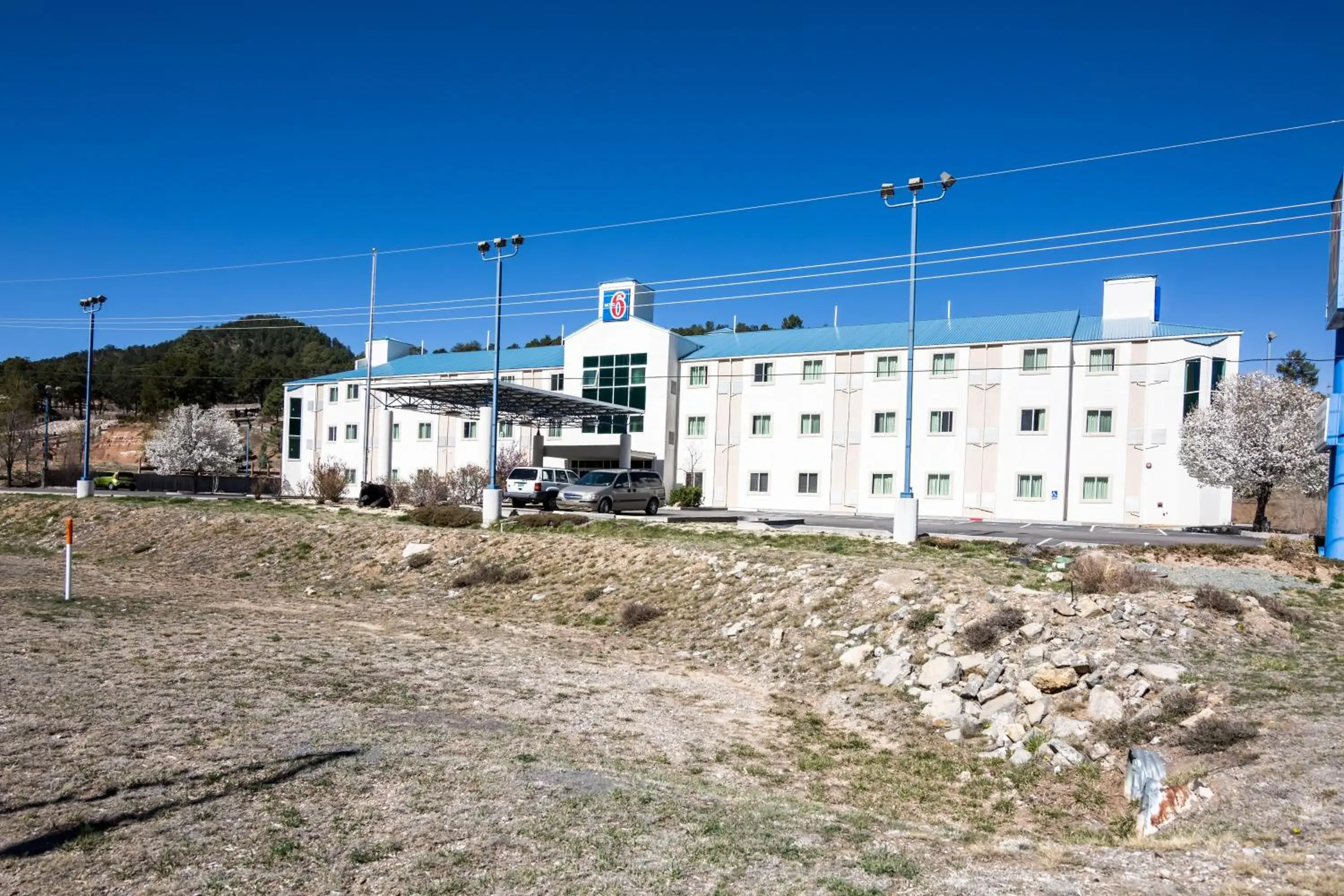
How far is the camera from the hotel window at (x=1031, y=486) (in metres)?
43.0

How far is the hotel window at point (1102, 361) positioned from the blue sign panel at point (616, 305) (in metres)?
26.6

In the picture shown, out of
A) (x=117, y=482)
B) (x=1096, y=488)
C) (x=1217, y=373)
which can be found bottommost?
(x=117, y=482)

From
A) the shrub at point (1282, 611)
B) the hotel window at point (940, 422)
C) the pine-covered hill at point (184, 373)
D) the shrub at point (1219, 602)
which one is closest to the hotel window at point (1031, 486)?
the hotel window at point (940, 422)

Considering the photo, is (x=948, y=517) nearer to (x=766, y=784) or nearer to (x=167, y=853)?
(x=766, y=784)

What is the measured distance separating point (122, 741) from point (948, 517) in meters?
39.9

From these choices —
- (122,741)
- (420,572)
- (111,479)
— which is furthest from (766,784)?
(111,479)

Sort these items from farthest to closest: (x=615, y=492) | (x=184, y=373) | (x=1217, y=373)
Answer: (x=184, y=373) → (x=1217, y=373) → (x=615, y=492)

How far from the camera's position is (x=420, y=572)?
81.0 ft

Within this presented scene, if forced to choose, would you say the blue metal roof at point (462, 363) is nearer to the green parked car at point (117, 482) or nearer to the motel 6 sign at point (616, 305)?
the motel 6 sign at point (616, 305)

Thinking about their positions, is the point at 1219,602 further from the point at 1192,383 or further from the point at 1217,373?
the point at 1217,373

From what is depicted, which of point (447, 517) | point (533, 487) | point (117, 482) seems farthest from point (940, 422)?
point (117, 482)

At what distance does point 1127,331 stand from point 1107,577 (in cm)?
3147

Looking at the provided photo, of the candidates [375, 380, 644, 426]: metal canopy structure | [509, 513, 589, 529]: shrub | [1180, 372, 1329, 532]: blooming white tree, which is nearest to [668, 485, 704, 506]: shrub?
[375, 380, 644, 426]: metal canopy structure

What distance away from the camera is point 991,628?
13.6 meters
